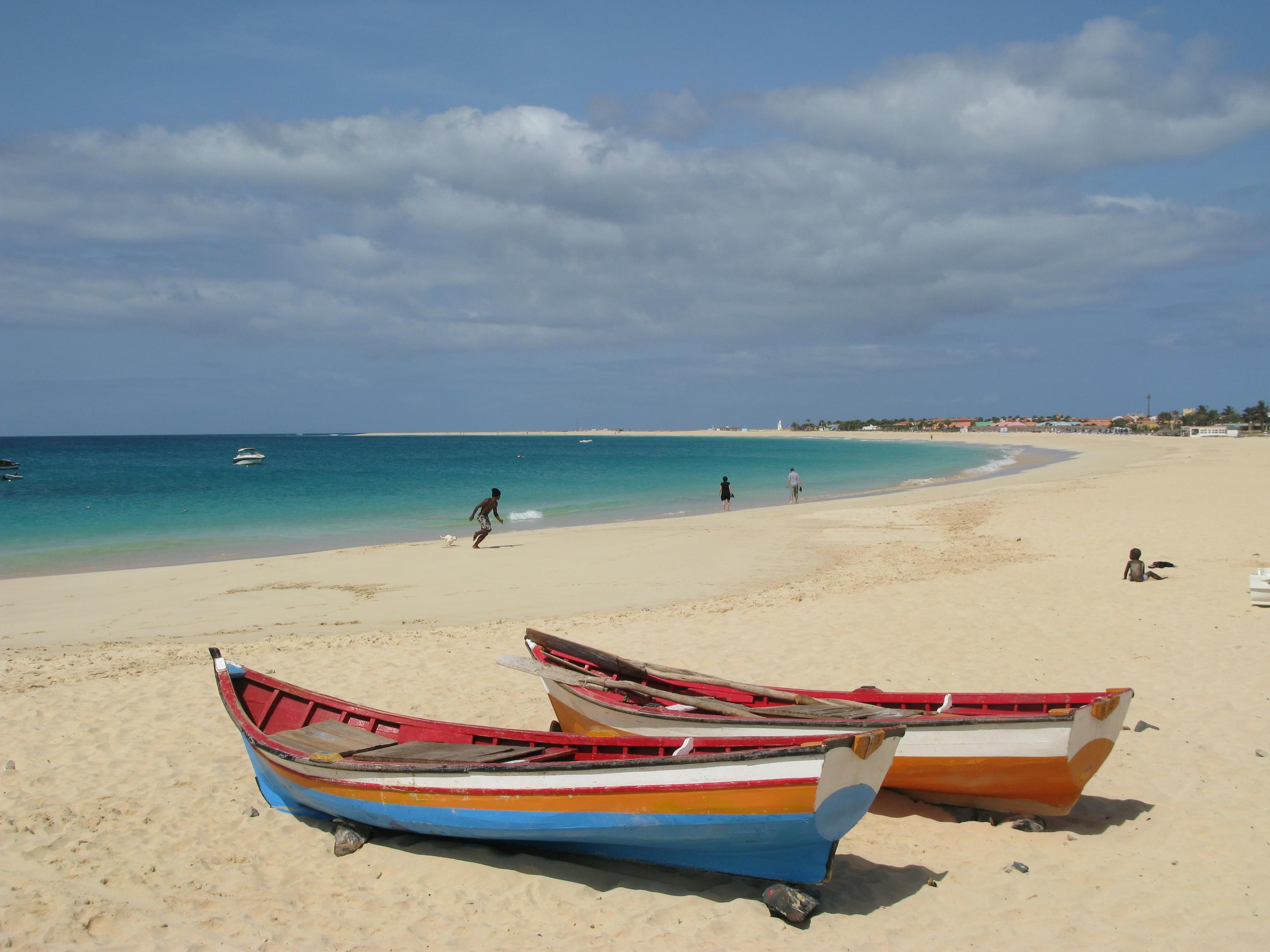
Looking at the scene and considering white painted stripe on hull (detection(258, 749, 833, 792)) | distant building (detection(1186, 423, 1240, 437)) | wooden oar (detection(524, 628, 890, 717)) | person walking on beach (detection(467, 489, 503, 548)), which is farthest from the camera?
distant building (detection(1186, 423, 1240, 437))

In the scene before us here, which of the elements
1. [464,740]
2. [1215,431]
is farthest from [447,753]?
[1215,431]

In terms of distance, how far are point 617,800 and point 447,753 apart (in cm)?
168

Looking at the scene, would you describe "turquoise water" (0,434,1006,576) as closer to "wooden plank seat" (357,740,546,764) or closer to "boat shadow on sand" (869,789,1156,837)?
"wooden plank seat" (357,740,546,764)

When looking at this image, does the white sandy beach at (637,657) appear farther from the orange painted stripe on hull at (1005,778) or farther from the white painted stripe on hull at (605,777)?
the white painted stripe on hull at (605,777)

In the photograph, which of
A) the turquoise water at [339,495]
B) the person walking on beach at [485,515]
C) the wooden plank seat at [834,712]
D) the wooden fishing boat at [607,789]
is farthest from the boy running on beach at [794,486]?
the wooden fishing boat at [607,789]

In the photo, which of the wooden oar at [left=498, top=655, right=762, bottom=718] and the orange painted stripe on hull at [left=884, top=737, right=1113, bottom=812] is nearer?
the orange painted stripe on hull at [left=884, top=737, right=1113, bottom=812]

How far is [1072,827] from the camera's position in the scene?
591 centimetres

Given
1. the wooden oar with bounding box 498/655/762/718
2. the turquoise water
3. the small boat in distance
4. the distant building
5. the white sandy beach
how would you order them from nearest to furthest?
1. the white sandy beach
2. the wooden oar with bounding box 498/655/762/718
3. the turquoise water
4. the small boat in distance
5. the distant building

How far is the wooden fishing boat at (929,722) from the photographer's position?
5566 mm

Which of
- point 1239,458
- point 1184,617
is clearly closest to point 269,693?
point 1184,617

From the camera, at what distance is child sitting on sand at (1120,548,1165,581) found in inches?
519

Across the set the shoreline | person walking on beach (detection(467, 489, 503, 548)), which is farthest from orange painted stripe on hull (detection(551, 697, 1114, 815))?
person walking on beach (detection(467, 489, 503, 548))

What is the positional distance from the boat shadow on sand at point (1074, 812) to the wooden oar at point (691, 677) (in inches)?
27.9

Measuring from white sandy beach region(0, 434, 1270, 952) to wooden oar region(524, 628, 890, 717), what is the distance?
825 millimetres
